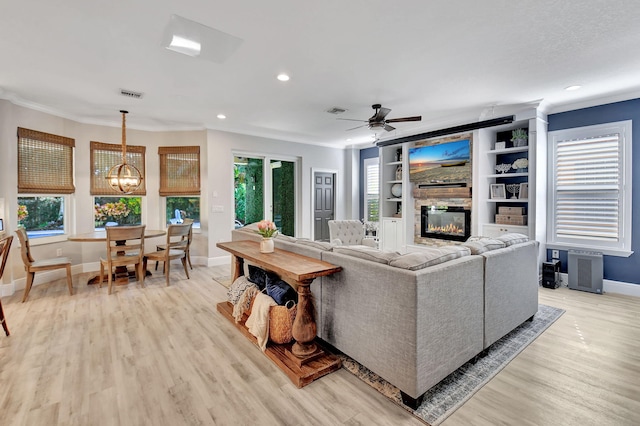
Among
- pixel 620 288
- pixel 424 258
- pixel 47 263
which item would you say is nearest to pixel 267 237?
pixel 424 258

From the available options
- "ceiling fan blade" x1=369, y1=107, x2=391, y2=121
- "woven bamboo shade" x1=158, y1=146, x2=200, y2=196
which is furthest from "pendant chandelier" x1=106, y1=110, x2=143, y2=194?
"ceiling fan blade" x1=369, y1=107, x2=391, y2=121

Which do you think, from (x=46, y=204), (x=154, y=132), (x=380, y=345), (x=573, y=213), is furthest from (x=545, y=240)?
(x=46, y=204)

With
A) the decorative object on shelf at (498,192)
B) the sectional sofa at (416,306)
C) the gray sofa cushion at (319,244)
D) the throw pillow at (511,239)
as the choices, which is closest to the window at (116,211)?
the gray sofa cushion at (319,244)

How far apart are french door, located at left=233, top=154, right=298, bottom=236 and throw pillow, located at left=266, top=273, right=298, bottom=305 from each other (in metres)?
3.84

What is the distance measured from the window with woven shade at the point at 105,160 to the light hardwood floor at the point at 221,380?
272cm

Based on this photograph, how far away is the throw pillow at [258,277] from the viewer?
3125 millimetres

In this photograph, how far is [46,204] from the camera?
4.86 m

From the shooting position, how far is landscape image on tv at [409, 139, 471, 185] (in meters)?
5.33

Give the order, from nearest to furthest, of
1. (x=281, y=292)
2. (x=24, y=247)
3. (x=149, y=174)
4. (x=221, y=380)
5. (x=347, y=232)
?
(x=221, y=380), (x=281, y=292), (x=24, y=247), (x=347, y=232), (x=149, y=174)

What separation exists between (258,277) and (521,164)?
4.41 metres

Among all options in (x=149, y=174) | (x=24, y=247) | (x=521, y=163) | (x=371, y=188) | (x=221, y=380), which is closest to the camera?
(x=221, y=380)

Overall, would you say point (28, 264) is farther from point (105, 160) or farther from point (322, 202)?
point (322, 202)

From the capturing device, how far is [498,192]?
5.04 metres

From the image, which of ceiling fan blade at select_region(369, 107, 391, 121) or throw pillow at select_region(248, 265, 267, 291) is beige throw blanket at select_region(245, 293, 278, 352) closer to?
throw pillow at select_region(248, 265, 267, 291)
